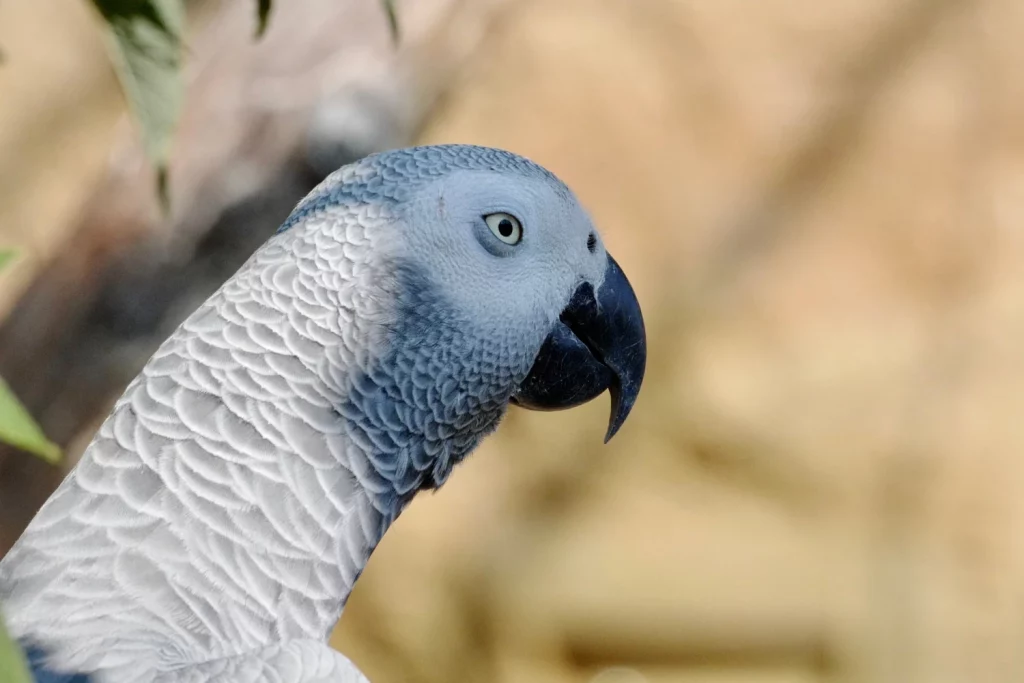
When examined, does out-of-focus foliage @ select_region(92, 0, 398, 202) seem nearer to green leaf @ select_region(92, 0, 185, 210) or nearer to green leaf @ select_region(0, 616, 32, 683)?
green leaf @ select_region(92, 0, 185, 210)

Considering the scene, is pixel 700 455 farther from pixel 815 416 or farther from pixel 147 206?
pixel 147 206

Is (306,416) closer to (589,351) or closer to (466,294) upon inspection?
(466,294)

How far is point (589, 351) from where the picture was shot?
1.00 m

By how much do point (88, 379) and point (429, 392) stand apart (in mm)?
1146

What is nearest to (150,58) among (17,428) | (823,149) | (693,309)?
(17,428)

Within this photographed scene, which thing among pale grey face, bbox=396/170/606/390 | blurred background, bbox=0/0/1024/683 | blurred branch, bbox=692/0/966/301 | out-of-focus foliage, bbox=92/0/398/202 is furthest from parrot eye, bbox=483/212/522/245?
blurred branch, bbox=692/0/966/301

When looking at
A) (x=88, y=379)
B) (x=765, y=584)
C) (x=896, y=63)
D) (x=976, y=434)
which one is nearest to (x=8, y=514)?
(x=88, y=379)

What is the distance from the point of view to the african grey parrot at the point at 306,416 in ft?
A: 2.31

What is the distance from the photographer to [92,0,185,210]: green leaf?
19.7 inches

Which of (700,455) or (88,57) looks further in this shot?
(88,57)

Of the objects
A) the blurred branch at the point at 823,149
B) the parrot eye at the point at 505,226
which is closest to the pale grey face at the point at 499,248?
the parrot eye at the point at 505,226

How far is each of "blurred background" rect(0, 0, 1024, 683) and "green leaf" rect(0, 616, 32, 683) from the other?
4.79ft

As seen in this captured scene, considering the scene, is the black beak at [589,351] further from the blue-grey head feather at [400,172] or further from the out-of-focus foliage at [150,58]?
the out-of-focus foliage at [150,58]

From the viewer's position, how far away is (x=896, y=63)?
191 centimetres
